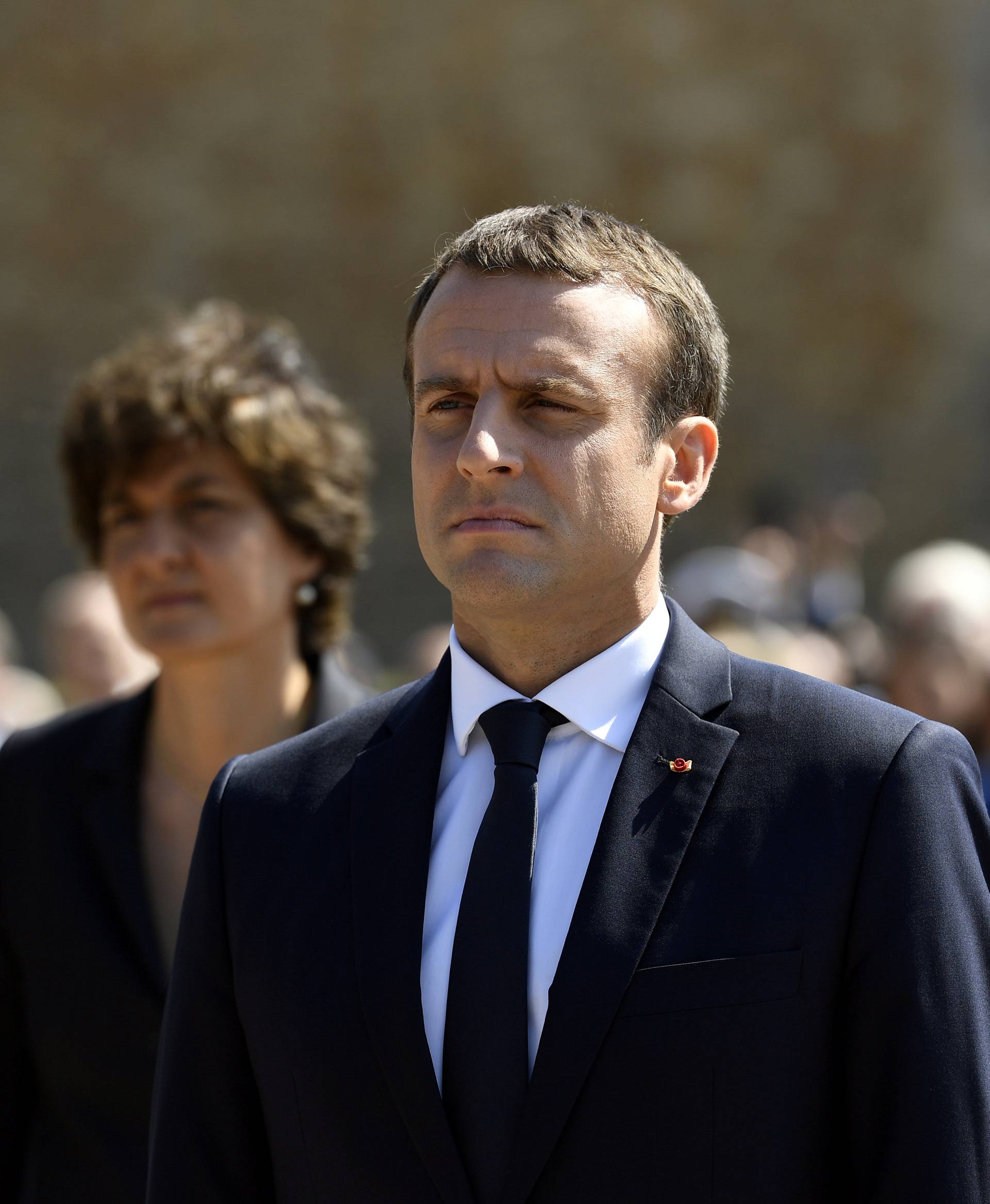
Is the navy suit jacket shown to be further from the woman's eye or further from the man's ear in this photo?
the woman's eye

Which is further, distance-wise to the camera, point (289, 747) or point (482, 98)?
point (482, 98)

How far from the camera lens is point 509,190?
46.1 ft

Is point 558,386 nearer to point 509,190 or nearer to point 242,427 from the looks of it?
point 242,427

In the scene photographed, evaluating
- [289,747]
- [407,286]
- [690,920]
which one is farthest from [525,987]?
[407,286]

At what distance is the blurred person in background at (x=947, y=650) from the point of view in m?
4.26

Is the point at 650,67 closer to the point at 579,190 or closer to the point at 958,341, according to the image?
the point at 579,190

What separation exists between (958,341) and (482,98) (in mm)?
5036

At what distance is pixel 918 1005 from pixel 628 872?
13.5 inches

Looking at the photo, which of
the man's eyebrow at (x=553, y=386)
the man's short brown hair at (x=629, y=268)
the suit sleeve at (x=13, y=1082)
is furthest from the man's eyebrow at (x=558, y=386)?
the suit sleeve at (x=13, y=1082)

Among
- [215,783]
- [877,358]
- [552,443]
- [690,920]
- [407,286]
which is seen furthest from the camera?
[877,358]

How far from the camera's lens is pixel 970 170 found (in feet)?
47.2

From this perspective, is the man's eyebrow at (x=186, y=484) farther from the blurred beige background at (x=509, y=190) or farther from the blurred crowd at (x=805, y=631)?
the blurred beige background at (x=509, y=190)

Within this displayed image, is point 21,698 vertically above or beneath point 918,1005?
A: above

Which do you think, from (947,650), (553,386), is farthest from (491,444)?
(947,650)
